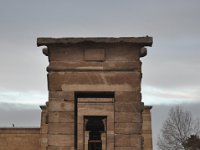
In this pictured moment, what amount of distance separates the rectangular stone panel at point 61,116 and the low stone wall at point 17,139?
15988 millimetres

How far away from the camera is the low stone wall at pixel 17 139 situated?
92.0ft

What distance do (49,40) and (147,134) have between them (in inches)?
521

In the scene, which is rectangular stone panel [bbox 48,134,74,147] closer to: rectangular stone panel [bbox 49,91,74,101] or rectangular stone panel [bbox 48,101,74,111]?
rectangular stone panel [bbox 48,101,74,111]

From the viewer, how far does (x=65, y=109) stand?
484 inches

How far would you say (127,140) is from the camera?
12266 millimetres

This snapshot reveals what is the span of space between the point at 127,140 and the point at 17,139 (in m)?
16.9

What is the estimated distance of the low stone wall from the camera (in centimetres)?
2805

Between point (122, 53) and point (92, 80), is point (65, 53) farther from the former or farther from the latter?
point (122, 53)

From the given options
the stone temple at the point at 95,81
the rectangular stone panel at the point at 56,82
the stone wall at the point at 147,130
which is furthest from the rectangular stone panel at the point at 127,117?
the stone wall at the point at 147,130

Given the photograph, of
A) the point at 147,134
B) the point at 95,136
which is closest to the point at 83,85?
the point at 95,136

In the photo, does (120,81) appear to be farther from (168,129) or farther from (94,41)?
(168,129)

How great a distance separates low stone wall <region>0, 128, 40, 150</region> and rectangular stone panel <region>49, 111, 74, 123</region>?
52.5 ft

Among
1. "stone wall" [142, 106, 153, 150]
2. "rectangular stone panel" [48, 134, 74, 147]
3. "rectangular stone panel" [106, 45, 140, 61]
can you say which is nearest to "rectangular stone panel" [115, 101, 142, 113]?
"rectangular stone panel" [106, 45, 140, 61]

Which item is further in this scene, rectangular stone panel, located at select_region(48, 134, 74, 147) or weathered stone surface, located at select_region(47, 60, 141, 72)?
weathered stone surface, located at select_region(47, 60, 141, 72)
